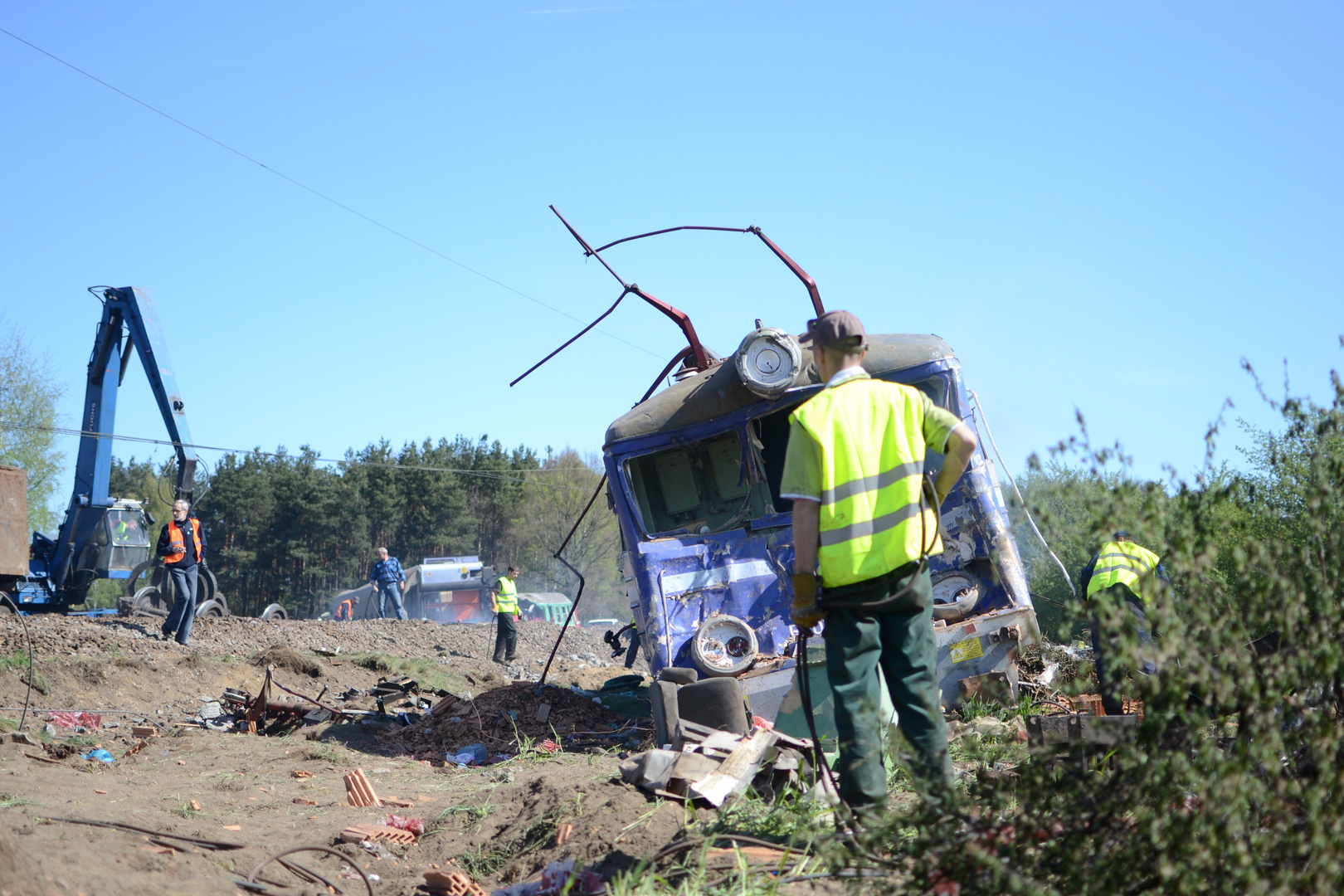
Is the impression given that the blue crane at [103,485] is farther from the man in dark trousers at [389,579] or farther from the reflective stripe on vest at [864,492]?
the reflective stripe on vest at [864,492]

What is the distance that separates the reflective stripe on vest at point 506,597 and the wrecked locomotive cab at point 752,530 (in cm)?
989

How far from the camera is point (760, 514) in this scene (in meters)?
7.41

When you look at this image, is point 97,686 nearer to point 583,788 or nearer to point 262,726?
point 262,726

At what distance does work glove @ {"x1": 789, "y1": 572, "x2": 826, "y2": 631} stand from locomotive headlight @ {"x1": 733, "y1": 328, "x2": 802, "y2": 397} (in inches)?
150

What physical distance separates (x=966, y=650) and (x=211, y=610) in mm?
14325

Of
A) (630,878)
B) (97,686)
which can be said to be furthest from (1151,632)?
(97,686)

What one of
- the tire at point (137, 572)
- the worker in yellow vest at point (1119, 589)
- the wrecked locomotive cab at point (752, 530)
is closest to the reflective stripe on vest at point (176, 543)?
the tire at point (137, 572)

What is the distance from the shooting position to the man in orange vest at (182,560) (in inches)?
483

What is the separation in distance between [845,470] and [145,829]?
3228 millimetres

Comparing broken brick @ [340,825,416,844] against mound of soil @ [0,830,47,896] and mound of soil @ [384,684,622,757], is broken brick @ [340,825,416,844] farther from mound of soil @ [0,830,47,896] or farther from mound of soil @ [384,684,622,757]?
mound of soil @ [384,684,622,757]

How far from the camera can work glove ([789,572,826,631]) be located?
326 cm

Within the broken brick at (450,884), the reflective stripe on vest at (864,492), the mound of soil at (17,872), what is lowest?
the broken brick at (450,884)

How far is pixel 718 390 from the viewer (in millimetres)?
7379

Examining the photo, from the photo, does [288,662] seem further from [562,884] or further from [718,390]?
[562,884]
